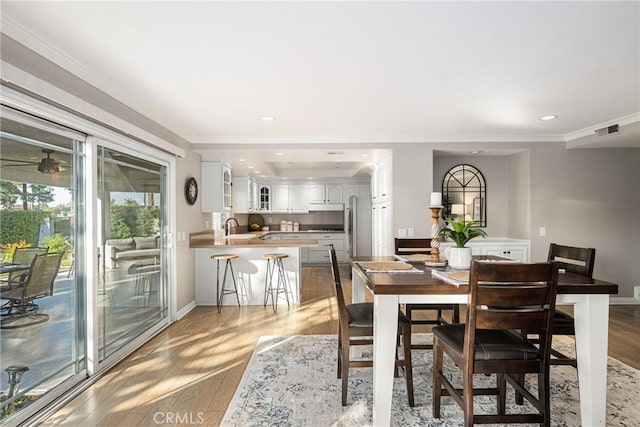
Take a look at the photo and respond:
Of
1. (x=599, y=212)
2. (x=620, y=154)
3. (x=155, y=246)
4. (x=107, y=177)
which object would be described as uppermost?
(x=620, y=154)

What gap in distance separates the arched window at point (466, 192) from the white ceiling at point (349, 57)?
59.1 inches

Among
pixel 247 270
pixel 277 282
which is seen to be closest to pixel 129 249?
pixel 247 270

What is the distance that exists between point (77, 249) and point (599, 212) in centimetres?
608

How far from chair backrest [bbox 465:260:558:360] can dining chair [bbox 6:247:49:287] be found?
2560mm

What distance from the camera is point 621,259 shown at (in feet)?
15.8

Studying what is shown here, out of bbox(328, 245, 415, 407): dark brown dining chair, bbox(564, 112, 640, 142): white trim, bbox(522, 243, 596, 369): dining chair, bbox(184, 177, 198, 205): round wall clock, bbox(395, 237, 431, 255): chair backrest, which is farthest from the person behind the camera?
bbox(184, 177, 198, 205): round wall clock

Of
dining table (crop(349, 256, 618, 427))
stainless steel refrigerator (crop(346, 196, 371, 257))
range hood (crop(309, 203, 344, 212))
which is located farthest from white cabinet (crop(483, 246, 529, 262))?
range hood (crop(309, 203, 344, 212))

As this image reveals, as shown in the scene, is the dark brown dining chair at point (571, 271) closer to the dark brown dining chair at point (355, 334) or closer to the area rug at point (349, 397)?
the area rug at point (349, 397)

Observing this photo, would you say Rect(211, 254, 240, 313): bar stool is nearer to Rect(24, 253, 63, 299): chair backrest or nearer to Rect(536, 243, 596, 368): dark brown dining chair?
Rect(24, 253, 63, 299): chair backrest

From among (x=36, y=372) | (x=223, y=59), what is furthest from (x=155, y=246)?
(x=223, y=59)

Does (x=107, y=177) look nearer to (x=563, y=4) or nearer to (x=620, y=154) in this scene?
(x=563, y=4)

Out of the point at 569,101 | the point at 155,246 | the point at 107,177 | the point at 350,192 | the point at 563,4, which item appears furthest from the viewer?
the point at 350,192

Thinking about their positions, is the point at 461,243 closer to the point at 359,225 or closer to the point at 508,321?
the point at 508,321

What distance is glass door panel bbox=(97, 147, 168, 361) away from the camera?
290 cm
